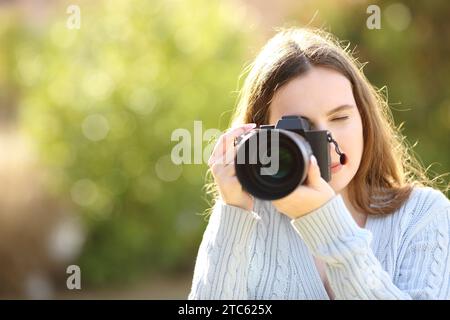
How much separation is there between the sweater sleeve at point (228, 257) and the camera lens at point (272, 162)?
0.46ft

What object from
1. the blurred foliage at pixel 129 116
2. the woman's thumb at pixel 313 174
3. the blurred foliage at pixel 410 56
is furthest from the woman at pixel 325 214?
the blurred foliage at pixel 410 56

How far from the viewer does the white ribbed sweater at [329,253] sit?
156cm

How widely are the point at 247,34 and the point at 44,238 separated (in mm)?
2044

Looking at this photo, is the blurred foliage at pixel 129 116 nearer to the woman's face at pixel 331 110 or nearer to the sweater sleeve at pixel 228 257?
the woman's face at pixel 331 110

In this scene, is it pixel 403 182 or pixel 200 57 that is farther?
pixel 200 57

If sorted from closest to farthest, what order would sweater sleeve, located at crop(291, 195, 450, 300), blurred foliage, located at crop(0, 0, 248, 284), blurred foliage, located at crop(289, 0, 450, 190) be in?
1. sweater sleeve, located at crop(291, 195, 450, 300)
2. blurred foliage, located at crop(0, 0, 248, 284)
3. blurred foliage, located at crop(289, 0, 450, 190)

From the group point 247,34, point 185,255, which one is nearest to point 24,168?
point 185,255

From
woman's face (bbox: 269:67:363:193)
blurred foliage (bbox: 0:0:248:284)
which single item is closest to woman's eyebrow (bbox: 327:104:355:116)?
woman's face (bbox: 269:67:363:193)

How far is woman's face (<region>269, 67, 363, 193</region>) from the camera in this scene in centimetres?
178

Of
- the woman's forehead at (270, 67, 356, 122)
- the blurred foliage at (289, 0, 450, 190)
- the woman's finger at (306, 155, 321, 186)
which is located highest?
the blurred foliage at (289, 0, 450, 190)

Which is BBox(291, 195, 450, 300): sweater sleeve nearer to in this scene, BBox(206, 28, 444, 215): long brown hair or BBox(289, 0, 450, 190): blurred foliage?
BBox(206, 28, 444, 215): long brown hair

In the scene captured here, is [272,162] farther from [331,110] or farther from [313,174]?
[331,110]

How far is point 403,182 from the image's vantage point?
2.00 m
